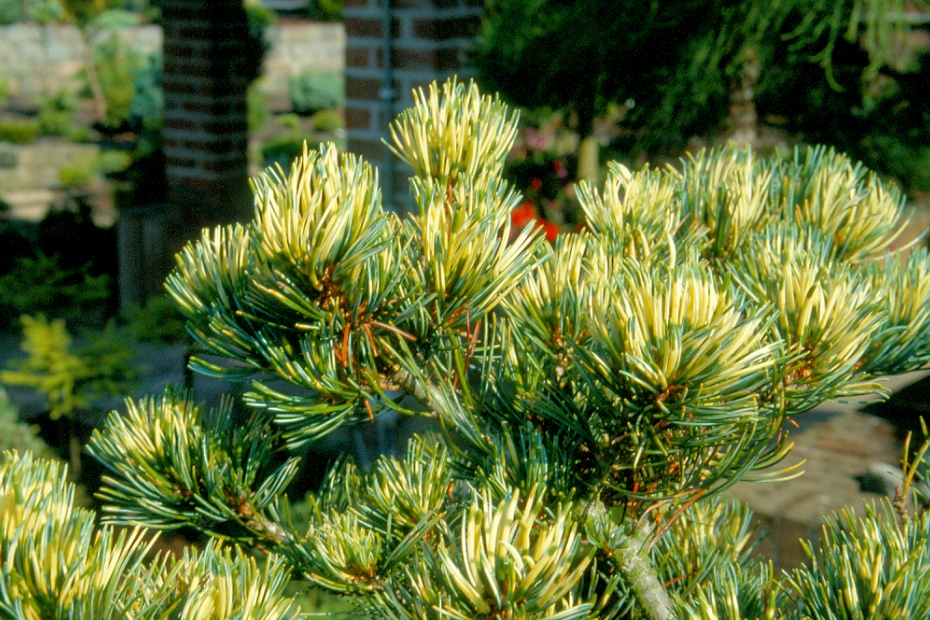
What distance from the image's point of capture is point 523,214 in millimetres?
5301

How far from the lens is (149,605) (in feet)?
2.64

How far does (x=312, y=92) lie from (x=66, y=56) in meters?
5.53

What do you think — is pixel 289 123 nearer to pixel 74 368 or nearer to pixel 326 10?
pixel 326 10

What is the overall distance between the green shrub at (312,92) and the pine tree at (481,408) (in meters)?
19.0

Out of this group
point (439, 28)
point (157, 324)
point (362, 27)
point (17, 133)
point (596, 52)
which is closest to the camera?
point (596, 52)

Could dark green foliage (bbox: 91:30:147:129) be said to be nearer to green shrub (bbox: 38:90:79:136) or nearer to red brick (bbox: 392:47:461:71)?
green shrub (bbox: 38:90:79:136)

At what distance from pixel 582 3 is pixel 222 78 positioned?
2.79m

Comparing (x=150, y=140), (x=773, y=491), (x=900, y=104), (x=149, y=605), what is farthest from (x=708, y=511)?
(x=150, y=140)

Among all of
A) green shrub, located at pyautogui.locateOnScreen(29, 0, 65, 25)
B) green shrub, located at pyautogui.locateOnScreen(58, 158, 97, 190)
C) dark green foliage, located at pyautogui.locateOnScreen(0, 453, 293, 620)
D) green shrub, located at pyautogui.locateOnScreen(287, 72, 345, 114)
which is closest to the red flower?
dark green foliage, located at pyautogui.locateOnScreen(0, 453, 293, 620)

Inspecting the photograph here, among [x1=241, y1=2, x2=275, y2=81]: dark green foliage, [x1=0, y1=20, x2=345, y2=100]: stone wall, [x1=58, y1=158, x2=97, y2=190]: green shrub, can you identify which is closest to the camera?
[x1=241, y1=2, x2=275, y2=81]: dark green foliage

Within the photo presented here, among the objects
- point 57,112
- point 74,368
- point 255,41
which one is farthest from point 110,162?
point 74,368

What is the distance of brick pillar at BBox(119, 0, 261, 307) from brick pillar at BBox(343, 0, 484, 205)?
160 centimetres

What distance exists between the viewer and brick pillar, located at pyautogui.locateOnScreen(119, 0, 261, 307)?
537 centimetres

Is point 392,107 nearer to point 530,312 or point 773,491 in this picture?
point 773,491
